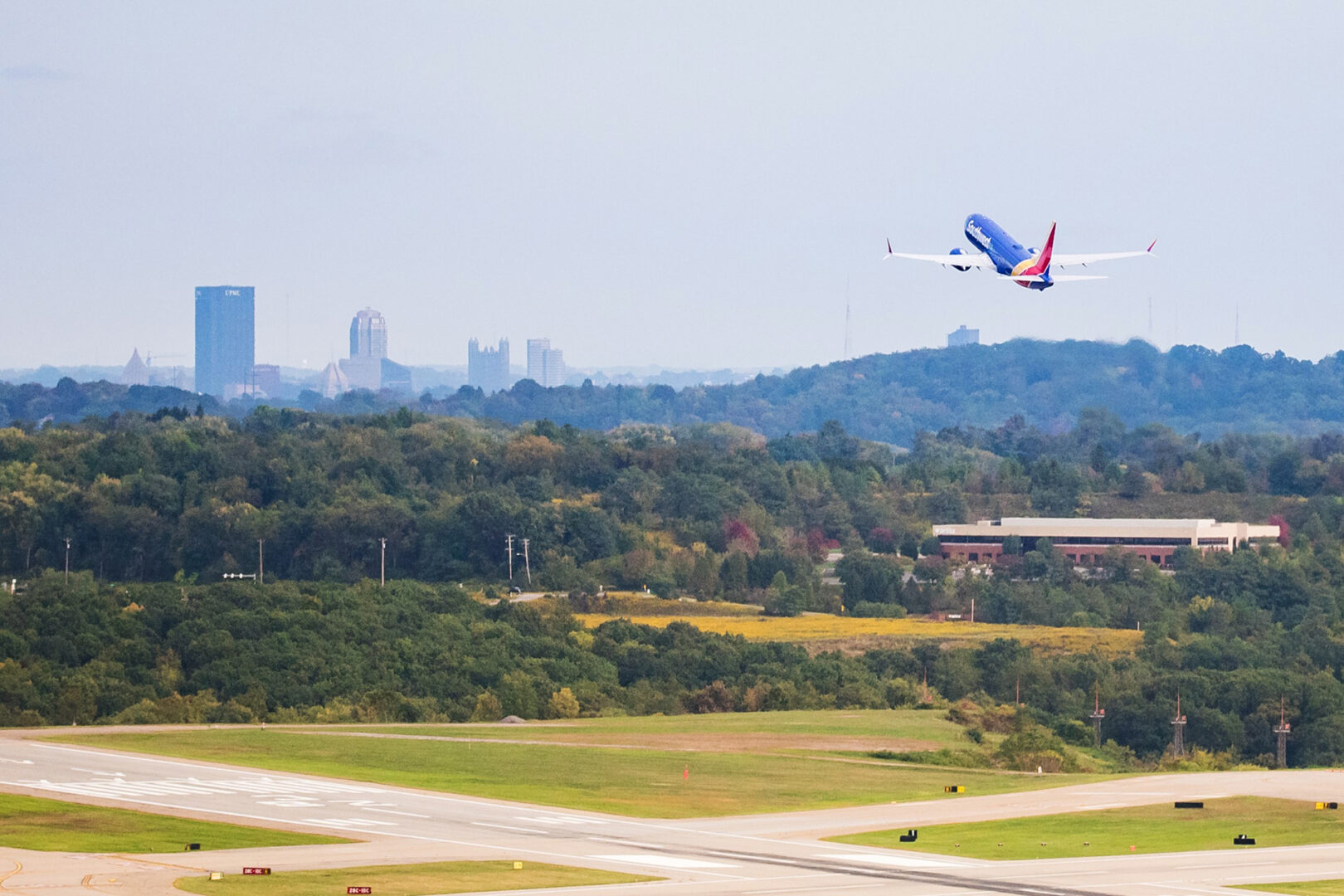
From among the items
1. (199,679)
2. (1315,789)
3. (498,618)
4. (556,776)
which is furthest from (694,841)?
(498,618)

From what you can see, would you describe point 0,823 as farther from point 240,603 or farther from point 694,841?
point 240,603

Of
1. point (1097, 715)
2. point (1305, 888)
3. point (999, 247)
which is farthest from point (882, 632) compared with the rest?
point (1305, 888)

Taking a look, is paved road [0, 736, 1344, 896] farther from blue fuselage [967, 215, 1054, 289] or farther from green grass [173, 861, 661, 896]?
blue fuselage [967, 215, 1054, 289]

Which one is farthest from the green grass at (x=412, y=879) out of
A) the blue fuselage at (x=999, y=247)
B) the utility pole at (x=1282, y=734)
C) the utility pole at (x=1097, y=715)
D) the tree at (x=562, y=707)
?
the utility pole at (x=1282, y=734)

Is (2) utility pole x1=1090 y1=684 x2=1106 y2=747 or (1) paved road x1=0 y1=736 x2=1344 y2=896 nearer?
(1) paved road x1=0 y1=736 x2=1344 y2=896

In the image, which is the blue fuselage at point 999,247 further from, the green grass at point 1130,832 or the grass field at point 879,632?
the grass field at point 879,632

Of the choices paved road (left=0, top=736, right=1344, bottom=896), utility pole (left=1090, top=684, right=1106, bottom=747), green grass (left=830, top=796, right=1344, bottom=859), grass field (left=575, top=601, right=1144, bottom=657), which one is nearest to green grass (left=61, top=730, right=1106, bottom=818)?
paved road (left=0, top=736, right=1344, bottom=896)
